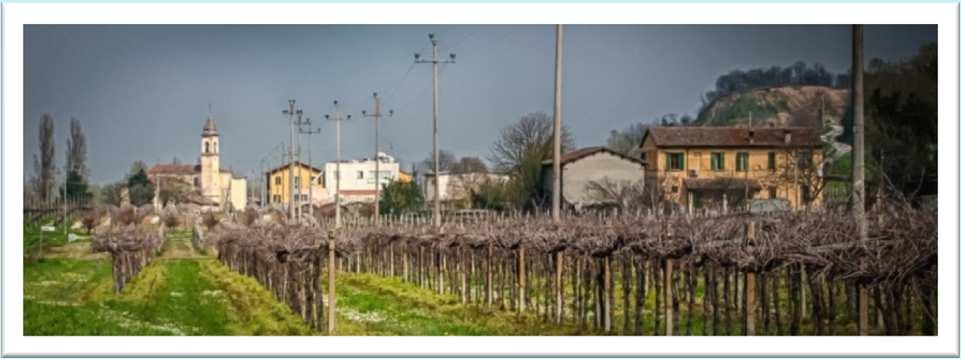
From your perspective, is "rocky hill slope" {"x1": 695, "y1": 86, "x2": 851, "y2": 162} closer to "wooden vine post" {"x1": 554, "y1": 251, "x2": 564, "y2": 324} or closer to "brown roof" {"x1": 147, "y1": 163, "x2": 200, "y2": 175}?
"wooden vine post" {"x1": 554, "y1": 251, "x2": 564, "y2": 324}

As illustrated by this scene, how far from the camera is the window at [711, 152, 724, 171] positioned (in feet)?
80.4

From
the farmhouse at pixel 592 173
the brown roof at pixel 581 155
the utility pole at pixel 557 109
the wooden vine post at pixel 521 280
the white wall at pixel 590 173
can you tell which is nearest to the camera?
the wooden vine post at pixel 521 280

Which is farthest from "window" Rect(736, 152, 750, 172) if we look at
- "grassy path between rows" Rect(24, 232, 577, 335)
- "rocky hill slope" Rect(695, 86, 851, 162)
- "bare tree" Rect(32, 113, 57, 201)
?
"bare tree" Rect(32, 113, 57, 201)

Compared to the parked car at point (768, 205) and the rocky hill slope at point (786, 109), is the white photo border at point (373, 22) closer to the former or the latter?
the rocky hill slope at point (786, 109)

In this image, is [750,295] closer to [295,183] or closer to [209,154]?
[209,154]

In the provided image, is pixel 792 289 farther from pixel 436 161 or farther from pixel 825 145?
pixel 436 161

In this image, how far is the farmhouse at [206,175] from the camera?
1992cm

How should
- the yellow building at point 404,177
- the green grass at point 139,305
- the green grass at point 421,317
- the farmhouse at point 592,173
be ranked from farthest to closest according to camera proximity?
the yellow building at point 404,177, the farmhouse at point 592,173, the green grass at point 421,317, the green grass at point 139,305

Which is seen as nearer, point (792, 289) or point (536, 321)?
point (792, 289)

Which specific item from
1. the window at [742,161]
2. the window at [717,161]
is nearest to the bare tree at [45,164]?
the window at [717,161]

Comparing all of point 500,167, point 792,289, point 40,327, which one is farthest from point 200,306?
point 500,167

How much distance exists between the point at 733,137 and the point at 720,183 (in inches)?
67.6

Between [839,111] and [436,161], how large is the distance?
12.9 m

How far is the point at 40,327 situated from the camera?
50.2ft
